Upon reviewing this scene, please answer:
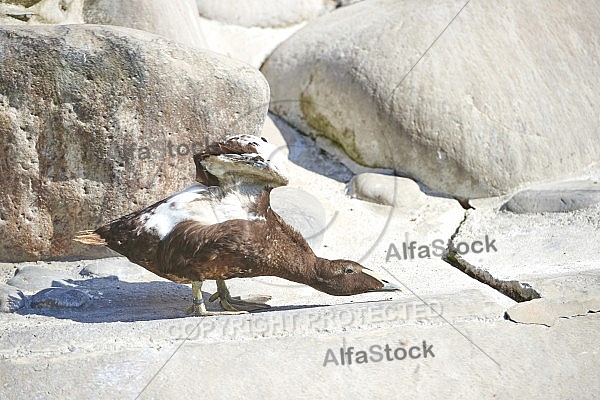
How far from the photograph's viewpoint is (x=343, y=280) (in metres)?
2.86

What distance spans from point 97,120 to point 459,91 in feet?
6.76

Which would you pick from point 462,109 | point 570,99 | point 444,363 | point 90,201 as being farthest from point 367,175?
point 444,363

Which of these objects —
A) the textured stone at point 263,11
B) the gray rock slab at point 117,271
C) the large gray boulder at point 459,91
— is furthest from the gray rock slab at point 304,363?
the textured stone at point 263,11

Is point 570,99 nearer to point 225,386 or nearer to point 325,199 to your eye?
point 325,199

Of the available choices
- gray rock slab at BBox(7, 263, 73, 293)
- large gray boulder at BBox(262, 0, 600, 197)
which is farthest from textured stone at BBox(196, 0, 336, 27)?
gray rock slab at BBox(7, 263, 73, 293)

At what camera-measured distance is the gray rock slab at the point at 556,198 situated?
4.03 metres

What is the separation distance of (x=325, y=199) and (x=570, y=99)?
1541 mm

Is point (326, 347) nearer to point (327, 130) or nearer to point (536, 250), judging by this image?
point (536, 250)

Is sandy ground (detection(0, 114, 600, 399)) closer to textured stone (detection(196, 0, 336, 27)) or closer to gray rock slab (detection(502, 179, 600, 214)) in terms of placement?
gray rock slab (detection(502, 179, 600, 214))

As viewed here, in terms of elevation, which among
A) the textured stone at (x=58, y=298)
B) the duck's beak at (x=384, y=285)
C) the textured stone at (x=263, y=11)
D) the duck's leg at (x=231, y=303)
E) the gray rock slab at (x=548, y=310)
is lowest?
the textured stone at (x=58, y=298)

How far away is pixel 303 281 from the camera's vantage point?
287 cm

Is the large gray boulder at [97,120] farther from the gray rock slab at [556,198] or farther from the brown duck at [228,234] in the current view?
the gray rock slab at [556,198]

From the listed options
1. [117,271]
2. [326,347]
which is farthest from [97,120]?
[326,347]

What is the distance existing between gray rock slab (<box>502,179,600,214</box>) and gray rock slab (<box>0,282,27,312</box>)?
2.46 meters
